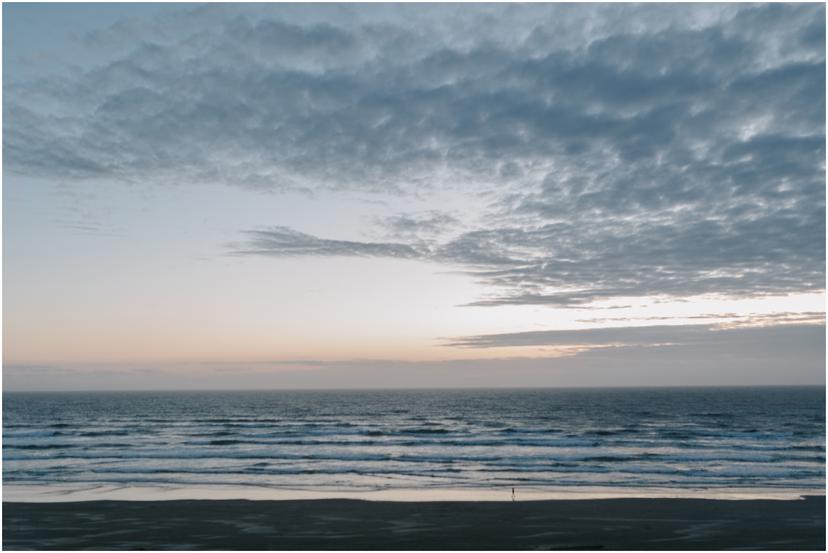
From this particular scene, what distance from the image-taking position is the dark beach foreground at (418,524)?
15.7 meters

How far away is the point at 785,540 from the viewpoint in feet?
52.7

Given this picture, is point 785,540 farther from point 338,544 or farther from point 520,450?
point 520,450

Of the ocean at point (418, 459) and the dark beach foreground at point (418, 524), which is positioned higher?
the dark beach foreground at point (418, 524)

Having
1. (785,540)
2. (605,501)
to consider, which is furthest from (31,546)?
(785,540)

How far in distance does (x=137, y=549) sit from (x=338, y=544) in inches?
185

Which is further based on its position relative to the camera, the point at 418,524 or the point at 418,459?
the point at 418,459

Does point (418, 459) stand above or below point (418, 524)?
below

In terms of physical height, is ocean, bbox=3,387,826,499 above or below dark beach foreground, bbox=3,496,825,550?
below

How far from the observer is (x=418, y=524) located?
17891 millimetres

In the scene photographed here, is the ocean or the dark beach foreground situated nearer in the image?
the dark beach foreground

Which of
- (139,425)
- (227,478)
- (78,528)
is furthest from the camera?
(139,425)

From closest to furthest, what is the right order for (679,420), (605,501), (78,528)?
(78,528), (605,501), (679,420)

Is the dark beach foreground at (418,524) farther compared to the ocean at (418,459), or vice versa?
the ocean at (418,459)

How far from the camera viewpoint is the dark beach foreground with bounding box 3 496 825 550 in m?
15.7
